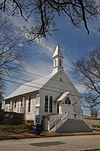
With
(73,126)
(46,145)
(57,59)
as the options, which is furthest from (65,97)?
(46,145)

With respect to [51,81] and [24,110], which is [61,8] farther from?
[24,110]

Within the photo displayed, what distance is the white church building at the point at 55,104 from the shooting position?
24078 millimetres

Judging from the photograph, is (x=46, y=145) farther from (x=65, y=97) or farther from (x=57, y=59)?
(x=57, y=59)

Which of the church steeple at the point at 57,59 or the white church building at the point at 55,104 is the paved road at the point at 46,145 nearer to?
the white church building at the point at 55,104

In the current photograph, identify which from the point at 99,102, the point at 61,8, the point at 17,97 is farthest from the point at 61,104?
the point at 61,8

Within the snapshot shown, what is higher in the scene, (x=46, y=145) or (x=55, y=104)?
(x=55, y=104)

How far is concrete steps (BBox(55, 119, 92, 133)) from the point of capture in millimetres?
23094

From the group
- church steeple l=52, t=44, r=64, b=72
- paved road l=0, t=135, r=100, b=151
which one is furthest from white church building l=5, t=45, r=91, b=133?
paved road l=0, t=135, r=100, b=151

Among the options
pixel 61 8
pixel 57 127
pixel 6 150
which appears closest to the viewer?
pixel 61 8

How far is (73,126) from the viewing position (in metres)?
24.5

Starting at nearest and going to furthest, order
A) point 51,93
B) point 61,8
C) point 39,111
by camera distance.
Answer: point 61,8 → point 39,111 → point 51,93

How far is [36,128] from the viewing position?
65.3 feet

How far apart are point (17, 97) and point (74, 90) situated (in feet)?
36.7

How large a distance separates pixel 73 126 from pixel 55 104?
4.63 m
